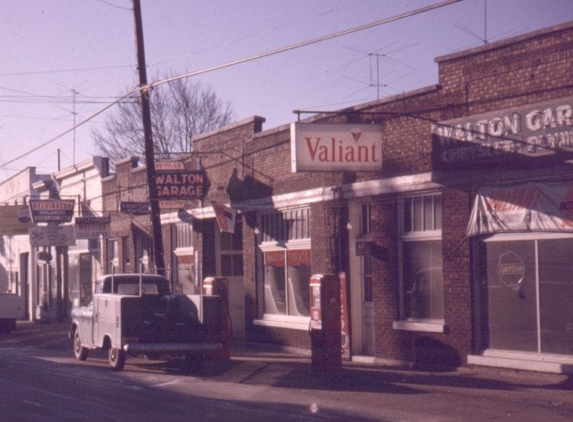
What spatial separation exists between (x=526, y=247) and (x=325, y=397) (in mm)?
4524

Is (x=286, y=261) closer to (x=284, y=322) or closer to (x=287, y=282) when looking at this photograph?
(x=287, y=282)

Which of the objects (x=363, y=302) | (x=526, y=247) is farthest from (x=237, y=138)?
(x=526, y=247)

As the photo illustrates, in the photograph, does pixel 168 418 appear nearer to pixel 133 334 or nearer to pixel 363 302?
pixel 133 334

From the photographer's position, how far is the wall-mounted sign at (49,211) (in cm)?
3394

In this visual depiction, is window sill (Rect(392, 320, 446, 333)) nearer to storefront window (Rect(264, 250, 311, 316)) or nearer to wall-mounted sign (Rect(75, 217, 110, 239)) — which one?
storefront window (Rect(264, 250, 311, 316))

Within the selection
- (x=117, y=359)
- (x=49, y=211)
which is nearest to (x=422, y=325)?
(x=117, y=359)

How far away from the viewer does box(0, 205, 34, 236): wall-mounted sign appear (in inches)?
1508

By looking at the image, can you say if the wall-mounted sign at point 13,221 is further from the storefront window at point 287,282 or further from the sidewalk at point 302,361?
the storefront window at point 287,282

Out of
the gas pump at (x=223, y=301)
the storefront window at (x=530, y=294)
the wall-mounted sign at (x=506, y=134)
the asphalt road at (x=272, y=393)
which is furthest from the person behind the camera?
the gas pump at (x=223, y=301)

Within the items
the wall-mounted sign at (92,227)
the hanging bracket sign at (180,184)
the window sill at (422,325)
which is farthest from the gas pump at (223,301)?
the wall-mounted sign at (92,227)

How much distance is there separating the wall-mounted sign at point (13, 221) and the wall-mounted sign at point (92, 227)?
24.0 ft

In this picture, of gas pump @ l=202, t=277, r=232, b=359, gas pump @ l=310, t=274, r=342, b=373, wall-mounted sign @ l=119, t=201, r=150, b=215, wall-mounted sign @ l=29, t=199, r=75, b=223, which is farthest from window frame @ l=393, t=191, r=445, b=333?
wall-mounted sign @ l=29, t=199, r=75, b=223

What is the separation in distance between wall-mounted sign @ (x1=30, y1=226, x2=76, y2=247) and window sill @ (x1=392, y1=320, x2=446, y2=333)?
1940 cm

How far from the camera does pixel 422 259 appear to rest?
1808cm
